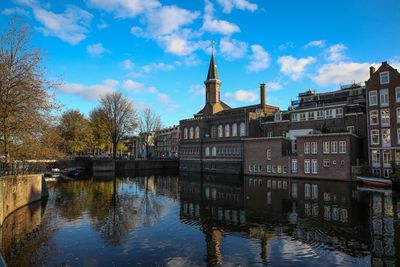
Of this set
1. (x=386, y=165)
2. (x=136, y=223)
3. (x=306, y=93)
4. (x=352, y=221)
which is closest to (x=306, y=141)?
(x=386, y=165)

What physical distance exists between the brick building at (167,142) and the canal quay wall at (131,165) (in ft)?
102

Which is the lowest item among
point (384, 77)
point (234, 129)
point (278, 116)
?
point (234, 129)

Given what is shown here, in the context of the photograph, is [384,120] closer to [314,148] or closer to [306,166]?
[314,148]

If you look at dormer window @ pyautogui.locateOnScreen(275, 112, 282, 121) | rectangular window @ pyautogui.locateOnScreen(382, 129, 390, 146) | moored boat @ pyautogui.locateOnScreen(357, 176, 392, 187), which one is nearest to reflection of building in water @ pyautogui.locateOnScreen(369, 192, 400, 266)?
moored boat @ pyautogui.locateOnScreen(357, 176, 392, 187)

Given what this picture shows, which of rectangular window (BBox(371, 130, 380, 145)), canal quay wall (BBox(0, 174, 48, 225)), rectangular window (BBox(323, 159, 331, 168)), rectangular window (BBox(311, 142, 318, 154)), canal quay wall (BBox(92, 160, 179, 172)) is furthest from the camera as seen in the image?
canal quay wall (BBox(92, 160, 179, 172))

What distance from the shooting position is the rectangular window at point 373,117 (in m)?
47.6

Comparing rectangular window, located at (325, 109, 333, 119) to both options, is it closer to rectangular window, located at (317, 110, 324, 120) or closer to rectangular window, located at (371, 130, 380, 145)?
rectangular window, located at (317, 110, 324, 120)

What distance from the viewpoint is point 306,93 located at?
238 feet

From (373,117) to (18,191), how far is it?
4652cm

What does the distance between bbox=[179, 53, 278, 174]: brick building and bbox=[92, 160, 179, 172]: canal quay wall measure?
1067 centimetres

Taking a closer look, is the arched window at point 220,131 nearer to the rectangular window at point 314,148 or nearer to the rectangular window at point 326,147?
the rectangular window at point 314,148

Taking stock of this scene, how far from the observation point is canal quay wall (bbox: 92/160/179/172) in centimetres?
7488

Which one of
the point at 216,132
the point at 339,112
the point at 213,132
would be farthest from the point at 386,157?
the point at 213,132

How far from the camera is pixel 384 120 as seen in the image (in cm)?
4681
